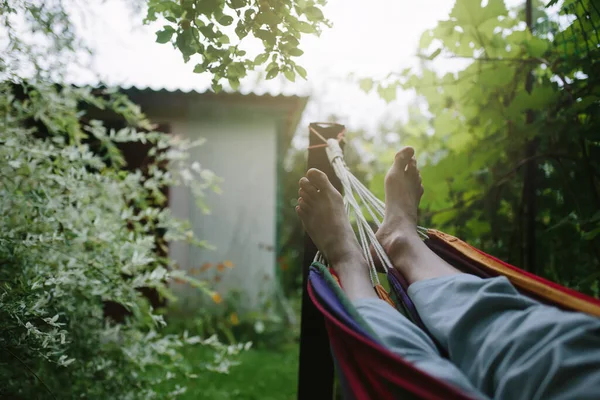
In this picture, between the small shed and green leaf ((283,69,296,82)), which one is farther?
the small shed

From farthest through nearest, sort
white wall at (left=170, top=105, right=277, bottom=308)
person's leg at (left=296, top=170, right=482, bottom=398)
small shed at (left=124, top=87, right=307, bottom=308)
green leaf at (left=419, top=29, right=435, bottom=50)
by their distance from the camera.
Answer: white wall at (left=170, top=105, right=277, bottom=308)
small shed at (left=124, top=87, right=307, bottom=308)
green leaf at (left=419, top=29, right=435, bottom=50)
person's leg at (left=296, top=170, right=482, bottom=398)

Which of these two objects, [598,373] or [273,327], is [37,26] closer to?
[598,373]

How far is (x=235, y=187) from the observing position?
4949 millimetres

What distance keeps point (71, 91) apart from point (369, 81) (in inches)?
45.9

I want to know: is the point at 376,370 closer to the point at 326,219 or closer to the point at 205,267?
the point at 326,219

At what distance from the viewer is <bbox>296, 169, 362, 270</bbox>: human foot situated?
112 centimetres

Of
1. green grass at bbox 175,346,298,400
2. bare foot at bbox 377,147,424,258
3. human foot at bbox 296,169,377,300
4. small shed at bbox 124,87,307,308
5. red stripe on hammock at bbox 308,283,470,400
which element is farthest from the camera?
small shed at bbox 124,87,307,308

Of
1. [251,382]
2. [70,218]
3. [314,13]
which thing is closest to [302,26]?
[314,13]

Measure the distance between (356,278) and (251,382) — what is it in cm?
223

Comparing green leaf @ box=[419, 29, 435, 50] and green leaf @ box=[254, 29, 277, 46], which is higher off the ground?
green leaf @ box=[419, 29, 435, 50]

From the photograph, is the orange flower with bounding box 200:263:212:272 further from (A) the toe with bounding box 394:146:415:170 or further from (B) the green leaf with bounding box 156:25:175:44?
(B) the green leaf with bounding box 156:25:175:44

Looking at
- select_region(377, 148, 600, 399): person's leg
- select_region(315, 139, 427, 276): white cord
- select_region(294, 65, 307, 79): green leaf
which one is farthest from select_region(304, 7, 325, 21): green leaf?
select_region(377, 148, 600, 399): person's leg

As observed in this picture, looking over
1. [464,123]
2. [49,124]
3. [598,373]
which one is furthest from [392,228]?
[49,124]

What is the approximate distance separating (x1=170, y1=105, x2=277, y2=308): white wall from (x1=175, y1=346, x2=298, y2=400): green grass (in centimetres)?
126
